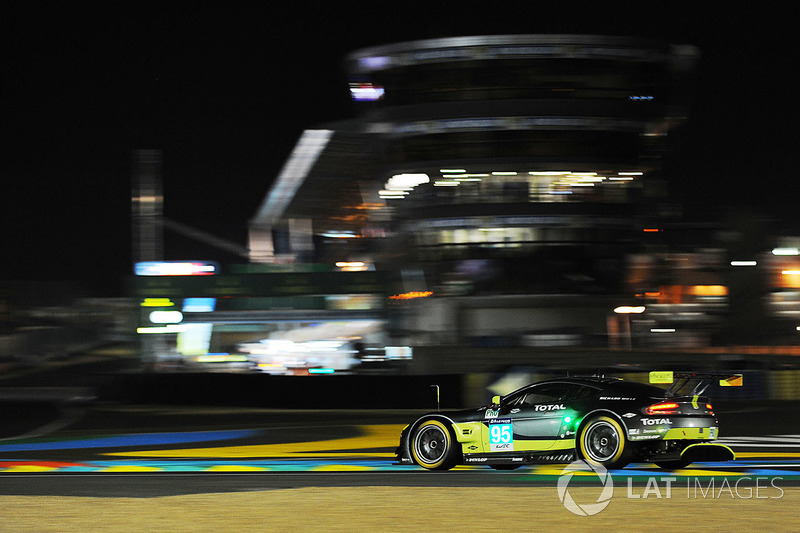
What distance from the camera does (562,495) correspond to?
9461 mm

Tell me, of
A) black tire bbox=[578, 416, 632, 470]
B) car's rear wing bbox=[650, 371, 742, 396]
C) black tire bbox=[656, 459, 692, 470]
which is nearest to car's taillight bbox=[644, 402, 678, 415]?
car's rear wing bbox=[650, 371, 742, 396]

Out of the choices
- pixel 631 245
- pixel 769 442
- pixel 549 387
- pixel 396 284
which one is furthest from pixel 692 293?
pixel 549 387

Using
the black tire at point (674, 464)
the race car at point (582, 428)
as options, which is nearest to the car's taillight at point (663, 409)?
the race car at point (582, 428)

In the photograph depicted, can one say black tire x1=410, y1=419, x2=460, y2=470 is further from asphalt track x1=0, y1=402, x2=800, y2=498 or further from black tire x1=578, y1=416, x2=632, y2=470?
black tire x1=578, y1=416, x2=632, y2=470

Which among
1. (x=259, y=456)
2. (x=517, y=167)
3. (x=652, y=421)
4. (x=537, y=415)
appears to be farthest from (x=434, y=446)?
(x=517, y=167)

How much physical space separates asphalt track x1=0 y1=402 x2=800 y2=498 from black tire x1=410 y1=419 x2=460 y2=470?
0.61ft

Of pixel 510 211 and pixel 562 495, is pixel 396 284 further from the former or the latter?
pixel 562 495

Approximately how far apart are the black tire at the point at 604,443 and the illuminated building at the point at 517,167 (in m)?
36.5

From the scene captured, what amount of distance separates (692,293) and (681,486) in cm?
7500

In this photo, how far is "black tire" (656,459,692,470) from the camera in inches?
441

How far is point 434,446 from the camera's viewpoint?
11.8 m

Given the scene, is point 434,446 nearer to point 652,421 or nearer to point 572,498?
point 652,421

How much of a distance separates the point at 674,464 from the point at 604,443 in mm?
1119

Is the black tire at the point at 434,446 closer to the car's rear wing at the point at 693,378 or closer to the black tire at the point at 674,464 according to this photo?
the black tire at the point at 674,464
